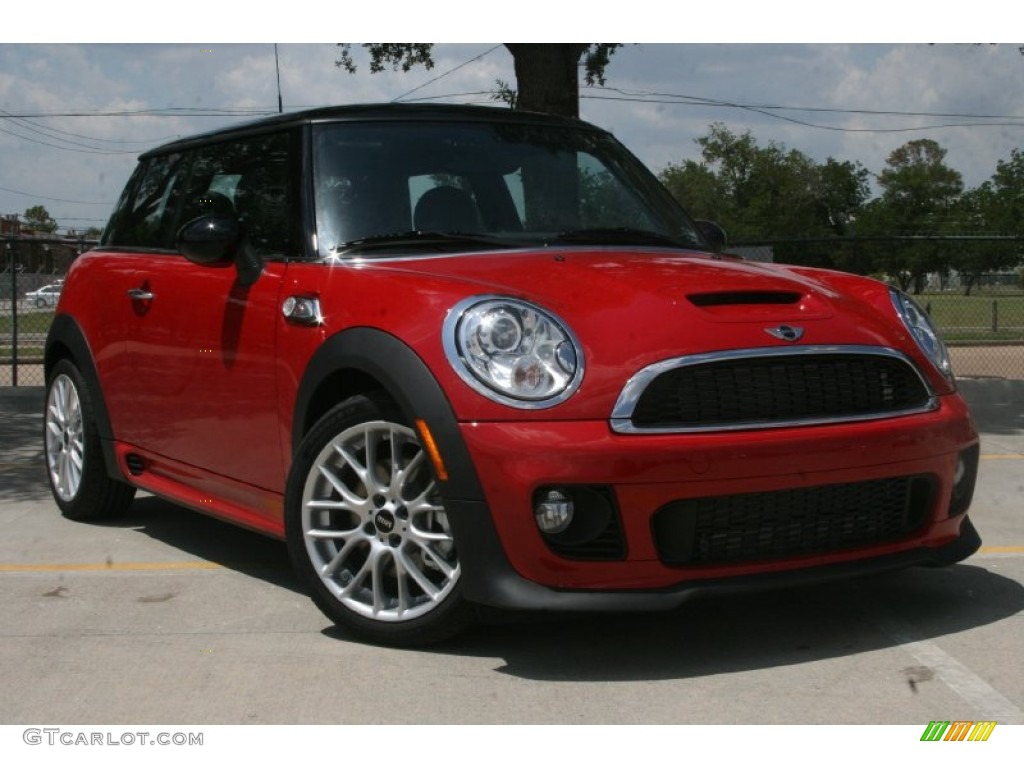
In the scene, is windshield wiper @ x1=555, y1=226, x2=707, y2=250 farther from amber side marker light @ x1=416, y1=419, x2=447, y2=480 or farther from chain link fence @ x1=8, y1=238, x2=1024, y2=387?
chain link fence @ x1=8, y1=238, x2=1024, y2=387

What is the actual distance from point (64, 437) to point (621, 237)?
3.03 metres

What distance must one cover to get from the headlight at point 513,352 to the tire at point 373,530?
0.94ft

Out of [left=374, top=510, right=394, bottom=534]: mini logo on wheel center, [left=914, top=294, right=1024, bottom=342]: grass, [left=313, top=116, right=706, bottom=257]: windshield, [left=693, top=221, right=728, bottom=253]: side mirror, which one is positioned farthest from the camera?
[left=914, top=294, right=1024, bottom=342]: grass

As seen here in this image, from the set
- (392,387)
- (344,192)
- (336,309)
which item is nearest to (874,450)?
(392,387)

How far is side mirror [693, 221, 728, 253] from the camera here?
556cm

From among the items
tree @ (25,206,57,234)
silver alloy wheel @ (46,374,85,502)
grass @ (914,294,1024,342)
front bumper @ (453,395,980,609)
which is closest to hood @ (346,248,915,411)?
front bumper @ (453,395,980,609)

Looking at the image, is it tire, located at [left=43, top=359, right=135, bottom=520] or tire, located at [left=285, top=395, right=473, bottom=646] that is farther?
tire, located at [left=43, top=359, right=135, bottom=520]

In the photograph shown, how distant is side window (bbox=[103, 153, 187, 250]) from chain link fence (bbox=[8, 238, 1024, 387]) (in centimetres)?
579

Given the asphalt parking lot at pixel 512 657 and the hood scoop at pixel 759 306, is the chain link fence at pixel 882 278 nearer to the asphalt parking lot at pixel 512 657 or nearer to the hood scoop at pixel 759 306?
the asphalt parking lot at pixel 512 657

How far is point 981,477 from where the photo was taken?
7.83m
